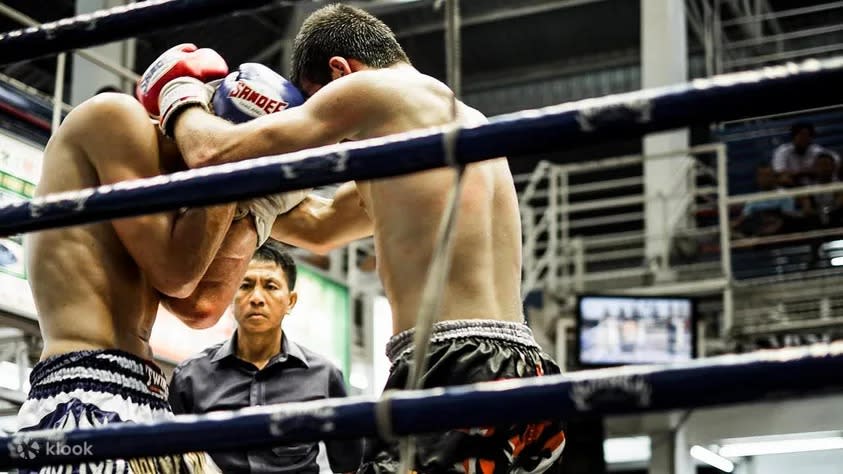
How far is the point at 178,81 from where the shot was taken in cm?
199

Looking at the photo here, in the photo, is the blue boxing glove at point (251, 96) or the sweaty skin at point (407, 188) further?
the blue boxing glove at point (251, 96)

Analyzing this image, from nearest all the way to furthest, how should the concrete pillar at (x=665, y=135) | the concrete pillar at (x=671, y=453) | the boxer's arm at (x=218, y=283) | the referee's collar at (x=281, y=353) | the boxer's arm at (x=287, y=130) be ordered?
the boxer's arm at (x=287, y=130), the boxer's arm at (x=218, y=283), the referee's collar at (x=281, y=353), the concrete pillar at (x=671, y=453), the concrete pillar at (x=665, y=135)

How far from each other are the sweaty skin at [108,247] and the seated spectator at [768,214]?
A: 6813 mm

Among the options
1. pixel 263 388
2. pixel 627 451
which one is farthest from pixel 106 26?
pixel 627 451

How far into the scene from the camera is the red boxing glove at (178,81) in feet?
6.43

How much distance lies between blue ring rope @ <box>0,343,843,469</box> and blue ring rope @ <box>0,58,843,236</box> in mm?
230

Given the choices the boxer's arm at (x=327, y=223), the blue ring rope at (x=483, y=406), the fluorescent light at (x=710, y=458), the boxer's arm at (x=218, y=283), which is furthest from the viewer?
the fluorescent light at (x=710, y=458)

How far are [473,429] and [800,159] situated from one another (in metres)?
7.36

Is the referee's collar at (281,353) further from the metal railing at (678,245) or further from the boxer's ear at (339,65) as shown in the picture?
the metal railing at (678,245)

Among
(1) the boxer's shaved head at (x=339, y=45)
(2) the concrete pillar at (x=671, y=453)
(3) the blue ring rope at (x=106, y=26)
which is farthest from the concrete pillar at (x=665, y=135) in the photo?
(3) the blue ring rope at (x=106, y=26)

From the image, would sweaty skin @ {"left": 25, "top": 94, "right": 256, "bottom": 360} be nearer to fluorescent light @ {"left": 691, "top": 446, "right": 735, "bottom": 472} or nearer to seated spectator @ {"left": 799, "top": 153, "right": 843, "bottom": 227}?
seated spectator @ {"left": 799, "top": 153, "right": 843, "bottom": 227}

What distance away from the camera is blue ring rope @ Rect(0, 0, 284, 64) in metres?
1.39

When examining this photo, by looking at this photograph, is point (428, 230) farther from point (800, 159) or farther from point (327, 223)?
point (800, 159)

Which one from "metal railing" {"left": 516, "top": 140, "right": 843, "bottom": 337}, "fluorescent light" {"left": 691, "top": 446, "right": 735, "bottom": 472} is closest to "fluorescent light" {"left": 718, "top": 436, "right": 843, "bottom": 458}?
"fluorescent light" {"left": 691, "top": 446, "right": 735, "bottom": 472}
